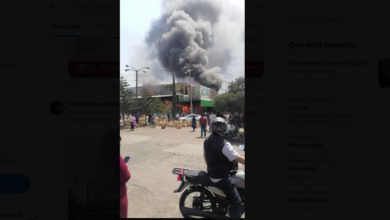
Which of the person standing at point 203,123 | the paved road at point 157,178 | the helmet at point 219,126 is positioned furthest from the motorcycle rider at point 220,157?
the person standing at point 203,123

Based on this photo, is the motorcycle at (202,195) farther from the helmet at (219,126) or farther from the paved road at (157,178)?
the helmet at (219,126)

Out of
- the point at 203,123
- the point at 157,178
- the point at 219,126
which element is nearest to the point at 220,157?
the point at 219,126

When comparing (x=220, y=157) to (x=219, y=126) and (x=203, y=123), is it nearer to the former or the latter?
(x=219, y=126)

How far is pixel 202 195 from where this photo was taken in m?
2.85

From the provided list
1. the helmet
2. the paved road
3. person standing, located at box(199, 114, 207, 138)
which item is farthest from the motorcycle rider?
person standing, located at box(199, 114, 207, 138)

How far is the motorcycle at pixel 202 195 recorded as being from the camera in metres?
2.60

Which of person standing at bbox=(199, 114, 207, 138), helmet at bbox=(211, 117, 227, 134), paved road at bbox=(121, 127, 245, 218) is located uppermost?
helmet at bbox=(211, 117, 227, 134)

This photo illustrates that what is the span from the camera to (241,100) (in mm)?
1486

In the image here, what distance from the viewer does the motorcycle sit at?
260 cm

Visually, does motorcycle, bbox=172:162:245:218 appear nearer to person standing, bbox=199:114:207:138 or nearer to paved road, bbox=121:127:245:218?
paved road, bbox=121:127:245:218
